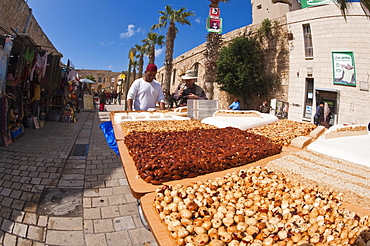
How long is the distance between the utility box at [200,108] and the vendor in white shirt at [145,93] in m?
0.98

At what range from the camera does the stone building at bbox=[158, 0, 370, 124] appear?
409 inches

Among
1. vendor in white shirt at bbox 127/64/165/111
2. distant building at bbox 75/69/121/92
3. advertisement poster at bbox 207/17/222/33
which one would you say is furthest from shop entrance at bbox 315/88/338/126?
distant building at bbox 75/69/121/92

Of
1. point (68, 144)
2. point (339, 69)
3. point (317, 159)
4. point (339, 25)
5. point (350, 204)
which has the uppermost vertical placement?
point (339, 25)

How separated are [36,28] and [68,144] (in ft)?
21.6

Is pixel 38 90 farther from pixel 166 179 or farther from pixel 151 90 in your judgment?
pixel 166 179

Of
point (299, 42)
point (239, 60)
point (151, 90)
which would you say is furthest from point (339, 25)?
point (151, 90)

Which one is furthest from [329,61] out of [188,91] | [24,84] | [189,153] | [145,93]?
[24,84]

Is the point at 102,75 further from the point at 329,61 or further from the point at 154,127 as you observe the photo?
the point at 154,127

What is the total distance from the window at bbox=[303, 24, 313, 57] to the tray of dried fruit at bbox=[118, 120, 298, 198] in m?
12.7

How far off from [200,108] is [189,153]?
215 centimetres

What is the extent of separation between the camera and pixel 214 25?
1207 cm

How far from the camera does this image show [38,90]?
793cm

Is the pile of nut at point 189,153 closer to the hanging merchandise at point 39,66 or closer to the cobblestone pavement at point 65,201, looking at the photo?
the cobblestone pavement at point 65,201

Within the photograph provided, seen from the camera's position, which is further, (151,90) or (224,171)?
(151,90)
